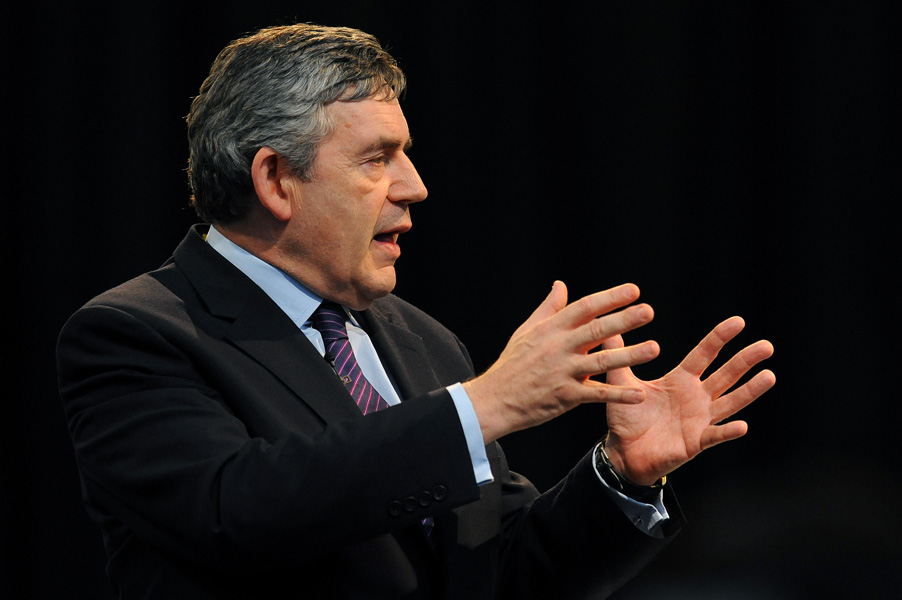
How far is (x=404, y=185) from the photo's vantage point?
171 centimetres

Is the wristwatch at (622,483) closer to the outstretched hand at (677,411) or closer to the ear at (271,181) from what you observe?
the outstretched hand at (677,411)

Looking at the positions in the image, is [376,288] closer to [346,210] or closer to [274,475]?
[346,210]

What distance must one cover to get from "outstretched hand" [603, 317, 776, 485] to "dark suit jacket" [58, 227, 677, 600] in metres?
Answer: 0.09

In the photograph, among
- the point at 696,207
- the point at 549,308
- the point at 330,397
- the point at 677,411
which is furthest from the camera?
the point at 696,207

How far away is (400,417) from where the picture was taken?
1.28m

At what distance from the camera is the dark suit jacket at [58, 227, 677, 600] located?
1.24 m

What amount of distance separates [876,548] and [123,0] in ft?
7.66

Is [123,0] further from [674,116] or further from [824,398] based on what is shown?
[824,398]

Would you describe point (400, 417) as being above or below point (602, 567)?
above

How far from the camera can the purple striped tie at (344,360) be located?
1.56m

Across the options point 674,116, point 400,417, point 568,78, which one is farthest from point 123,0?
point 400,417

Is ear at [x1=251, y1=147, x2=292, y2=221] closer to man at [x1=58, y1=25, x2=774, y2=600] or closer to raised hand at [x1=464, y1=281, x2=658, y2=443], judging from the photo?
man at [x1=58, y1=25, x2=774, y2=600]

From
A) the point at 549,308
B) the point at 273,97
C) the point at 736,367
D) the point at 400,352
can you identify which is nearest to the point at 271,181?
the point at 273,97

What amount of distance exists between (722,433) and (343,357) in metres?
0.60
